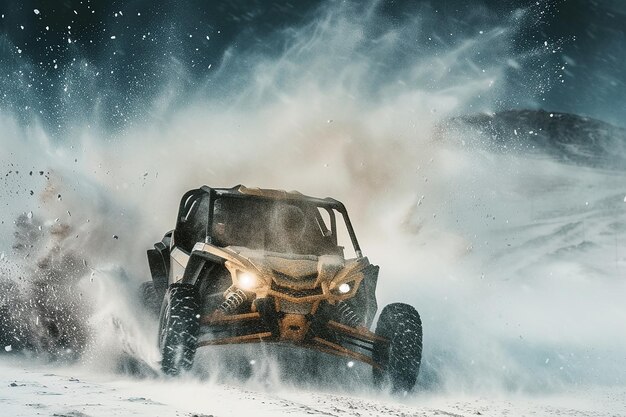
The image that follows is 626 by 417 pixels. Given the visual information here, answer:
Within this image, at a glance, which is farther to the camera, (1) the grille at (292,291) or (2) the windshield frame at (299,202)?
(2) the windshield frame at (299,202)

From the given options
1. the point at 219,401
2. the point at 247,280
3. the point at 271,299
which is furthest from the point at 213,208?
the point at 219,401

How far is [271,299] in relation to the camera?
512cm

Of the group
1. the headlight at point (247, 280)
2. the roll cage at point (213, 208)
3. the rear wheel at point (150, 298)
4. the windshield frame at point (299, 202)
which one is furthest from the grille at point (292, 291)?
the rear wheel at point (150, 298)

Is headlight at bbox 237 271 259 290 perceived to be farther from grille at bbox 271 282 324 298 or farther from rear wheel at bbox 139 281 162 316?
rear wheel at bbox 139 281 162 316

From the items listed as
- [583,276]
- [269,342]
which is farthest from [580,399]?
[583,276]

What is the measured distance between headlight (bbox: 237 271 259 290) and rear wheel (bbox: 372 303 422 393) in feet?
4.09

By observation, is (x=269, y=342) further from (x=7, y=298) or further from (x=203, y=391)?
(x=7, y=298)

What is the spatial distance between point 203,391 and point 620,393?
451 cm

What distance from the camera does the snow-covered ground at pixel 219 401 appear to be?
3.77m

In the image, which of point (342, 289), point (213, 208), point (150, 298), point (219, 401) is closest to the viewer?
point (219, 401)

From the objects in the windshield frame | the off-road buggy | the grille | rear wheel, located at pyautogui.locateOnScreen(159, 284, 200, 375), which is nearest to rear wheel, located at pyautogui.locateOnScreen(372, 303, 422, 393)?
the off-road buggy

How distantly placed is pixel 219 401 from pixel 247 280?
124 centimetres

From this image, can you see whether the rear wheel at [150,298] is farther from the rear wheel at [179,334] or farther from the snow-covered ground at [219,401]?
the rear wheel at [179,334]

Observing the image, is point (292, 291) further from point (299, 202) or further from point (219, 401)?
point (299, 202)
